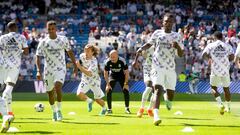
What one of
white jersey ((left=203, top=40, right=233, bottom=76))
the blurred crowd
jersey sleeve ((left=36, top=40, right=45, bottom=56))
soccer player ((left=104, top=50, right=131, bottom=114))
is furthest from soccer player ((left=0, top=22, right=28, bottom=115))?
the blurred crowd

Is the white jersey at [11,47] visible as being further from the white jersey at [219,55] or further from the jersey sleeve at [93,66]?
the white jersey at [219,55]

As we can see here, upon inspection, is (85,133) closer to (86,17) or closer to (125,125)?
(125,125)

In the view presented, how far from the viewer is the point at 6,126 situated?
1398cm

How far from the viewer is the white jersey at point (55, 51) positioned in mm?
18203

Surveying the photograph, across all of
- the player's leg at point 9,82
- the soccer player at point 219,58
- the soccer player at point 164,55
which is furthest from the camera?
the soccer player at point 219,58

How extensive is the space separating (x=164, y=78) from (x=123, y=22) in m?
34.2

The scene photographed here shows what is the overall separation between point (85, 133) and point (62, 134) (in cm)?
50

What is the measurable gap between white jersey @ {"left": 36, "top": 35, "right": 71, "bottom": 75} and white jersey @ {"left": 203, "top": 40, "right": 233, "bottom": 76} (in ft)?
20.7

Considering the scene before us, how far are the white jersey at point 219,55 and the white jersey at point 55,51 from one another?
20.7 feet

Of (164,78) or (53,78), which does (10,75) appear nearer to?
(53,78)

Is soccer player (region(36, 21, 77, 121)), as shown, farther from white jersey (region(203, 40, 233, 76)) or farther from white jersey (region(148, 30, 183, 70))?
white jersey (region(203, 40, 233, 76))

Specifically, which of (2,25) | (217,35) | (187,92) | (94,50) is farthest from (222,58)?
(2,25)

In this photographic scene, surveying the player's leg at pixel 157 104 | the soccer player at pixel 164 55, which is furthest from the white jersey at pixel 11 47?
the player's leg at pixel 157 104

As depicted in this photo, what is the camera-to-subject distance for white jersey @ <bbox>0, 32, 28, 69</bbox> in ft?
60.0
